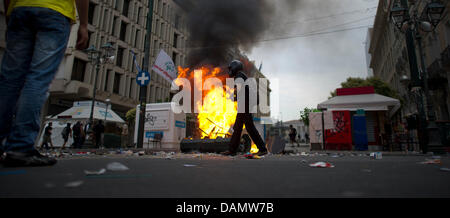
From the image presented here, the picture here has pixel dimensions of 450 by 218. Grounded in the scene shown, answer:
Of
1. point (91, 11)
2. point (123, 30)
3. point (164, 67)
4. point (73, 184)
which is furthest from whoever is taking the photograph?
point (123, 30)

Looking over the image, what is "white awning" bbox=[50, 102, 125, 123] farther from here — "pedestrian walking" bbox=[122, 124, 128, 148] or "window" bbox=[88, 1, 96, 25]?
"window" bbox=[88, 1, 96, 25]


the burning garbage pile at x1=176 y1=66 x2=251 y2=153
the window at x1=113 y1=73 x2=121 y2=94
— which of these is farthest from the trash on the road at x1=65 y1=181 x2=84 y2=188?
the window at x1=113 y1=73 x2=121 y2=94

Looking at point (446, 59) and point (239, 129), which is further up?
point (446, 59)

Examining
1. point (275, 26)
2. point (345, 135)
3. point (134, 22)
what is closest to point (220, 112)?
point (345, 135)

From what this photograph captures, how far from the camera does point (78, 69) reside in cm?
2753

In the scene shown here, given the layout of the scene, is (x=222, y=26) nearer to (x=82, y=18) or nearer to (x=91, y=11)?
(x=82, y=18)

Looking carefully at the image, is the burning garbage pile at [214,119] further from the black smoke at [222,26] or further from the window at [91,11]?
the window at [91,11]

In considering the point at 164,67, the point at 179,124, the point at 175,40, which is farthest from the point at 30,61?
the point at 175,40

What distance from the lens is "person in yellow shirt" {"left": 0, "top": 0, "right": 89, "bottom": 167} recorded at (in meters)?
2.46

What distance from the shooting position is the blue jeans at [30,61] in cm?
250

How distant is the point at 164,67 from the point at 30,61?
1055 cm

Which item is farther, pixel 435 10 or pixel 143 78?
pixel 143 78
